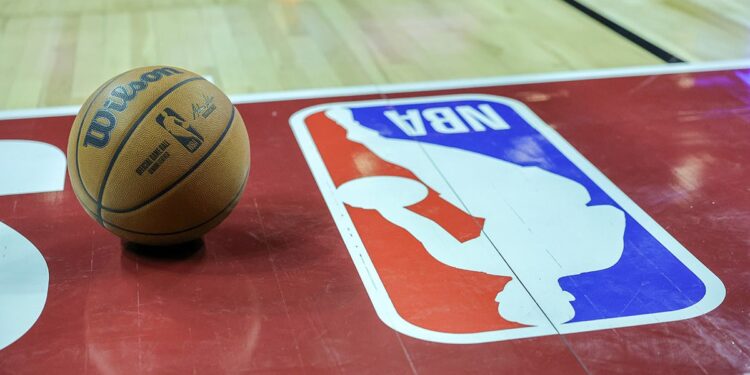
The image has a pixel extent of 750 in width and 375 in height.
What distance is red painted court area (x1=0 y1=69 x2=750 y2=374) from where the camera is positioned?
2.95 meters

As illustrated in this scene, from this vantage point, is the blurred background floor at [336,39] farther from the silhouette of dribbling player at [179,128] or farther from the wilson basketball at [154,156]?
the silhouette of dribbling player at [179,128]

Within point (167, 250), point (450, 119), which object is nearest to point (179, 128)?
point (167, 250)

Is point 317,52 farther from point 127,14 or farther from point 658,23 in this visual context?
point 658,23

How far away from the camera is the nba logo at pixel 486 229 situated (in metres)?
3.22

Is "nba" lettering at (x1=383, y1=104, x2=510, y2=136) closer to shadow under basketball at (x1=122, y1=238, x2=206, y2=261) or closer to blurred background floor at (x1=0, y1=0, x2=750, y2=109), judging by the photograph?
blurred background floor at (x1=0, y1=0, x2=750, y2=109)

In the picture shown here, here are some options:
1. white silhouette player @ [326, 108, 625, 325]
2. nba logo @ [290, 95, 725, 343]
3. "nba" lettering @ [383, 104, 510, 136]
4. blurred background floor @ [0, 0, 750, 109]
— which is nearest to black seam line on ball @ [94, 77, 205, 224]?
nba logo @ [290, 95, 725, 343]

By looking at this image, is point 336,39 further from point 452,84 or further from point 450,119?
point 450,119

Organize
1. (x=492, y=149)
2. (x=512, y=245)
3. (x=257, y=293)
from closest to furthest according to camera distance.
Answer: (x=257, y=293) < (x=512, y=245) < (x=492, y=149)

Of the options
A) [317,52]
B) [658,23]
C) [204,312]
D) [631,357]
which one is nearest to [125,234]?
[204,312]

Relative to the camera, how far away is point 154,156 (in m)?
3.21

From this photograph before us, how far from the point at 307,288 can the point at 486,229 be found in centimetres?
81

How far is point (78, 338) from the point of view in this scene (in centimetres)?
303

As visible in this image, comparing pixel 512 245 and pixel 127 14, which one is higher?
pixel 512 245

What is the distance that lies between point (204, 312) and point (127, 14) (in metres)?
4.13
